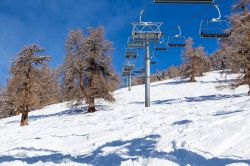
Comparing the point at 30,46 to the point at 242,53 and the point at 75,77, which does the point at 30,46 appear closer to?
the point at 75,77

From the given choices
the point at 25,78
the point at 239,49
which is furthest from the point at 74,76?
the point at 239,49

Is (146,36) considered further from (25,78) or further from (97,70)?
(25,78)

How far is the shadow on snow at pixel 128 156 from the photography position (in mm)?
8344

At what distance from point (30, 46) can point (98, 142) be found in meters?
21.2

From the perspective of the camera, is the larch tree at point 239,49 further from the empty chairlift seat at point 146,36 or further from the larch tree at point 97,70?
the larch tree at point 97,70

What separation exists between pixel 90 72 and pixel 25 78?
523 centimetres

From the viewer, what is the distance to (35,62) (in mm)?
31750

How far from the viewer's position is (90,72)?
3203 cm

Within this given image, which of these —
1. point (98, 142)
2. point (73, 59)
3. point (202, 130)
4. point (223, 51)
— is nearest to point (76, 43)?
point (73, 59)

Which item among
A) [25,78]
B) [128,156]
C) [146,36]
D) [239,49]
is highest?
[146,36]

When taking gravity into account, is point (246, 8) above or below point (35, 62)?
above

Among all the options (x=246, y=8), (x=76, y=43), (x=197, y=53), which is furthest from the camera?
(x=197, y=53)

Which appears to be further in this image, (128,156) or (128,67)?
(128,67)

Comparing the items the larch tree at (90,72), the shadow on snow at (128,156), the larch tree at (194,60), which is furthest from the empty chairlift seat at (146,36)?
the larch tree at (194,60)
